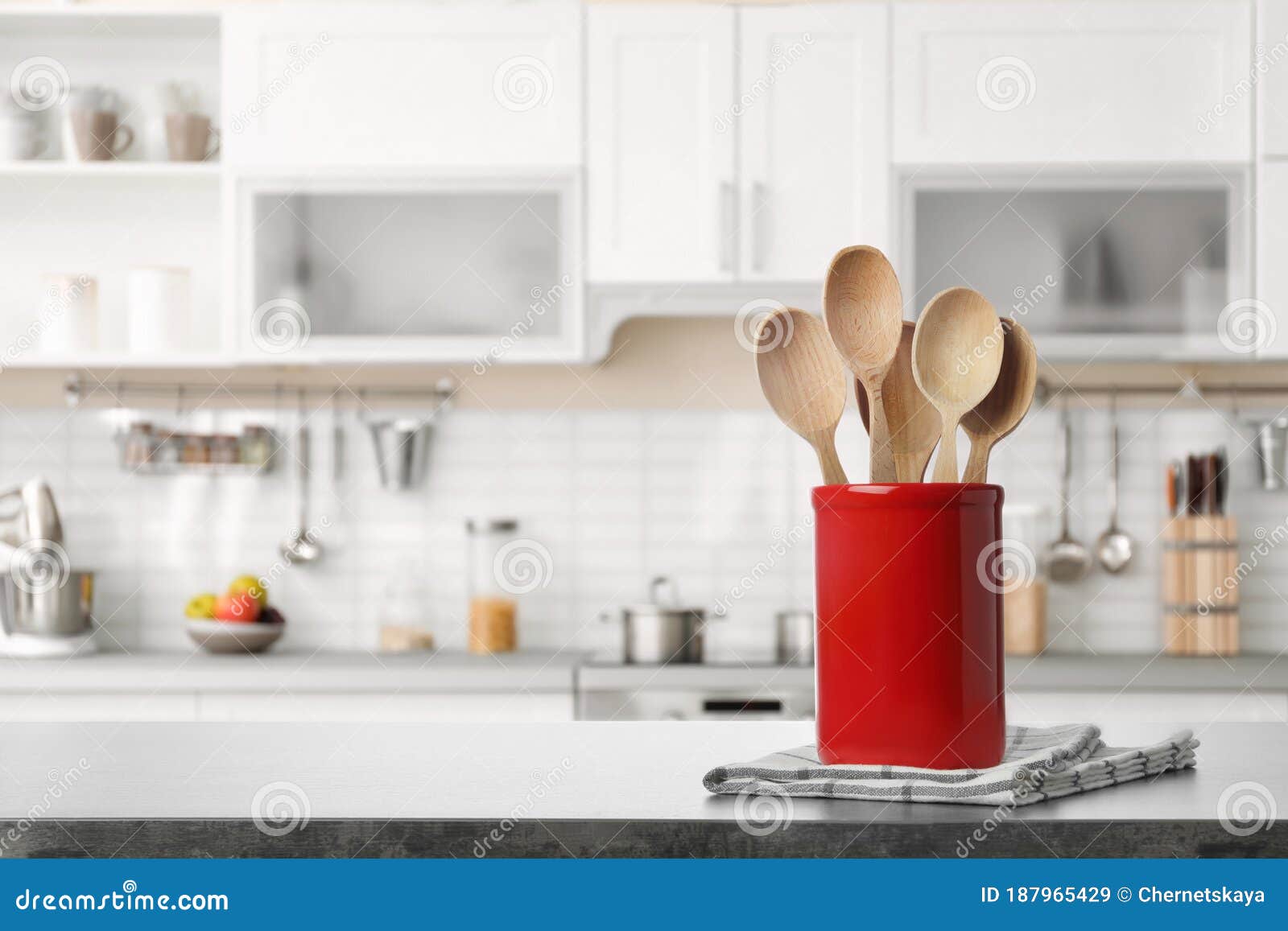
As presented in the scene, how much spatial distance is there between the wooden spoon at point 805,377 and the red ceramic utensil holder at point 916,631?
0.05 meters

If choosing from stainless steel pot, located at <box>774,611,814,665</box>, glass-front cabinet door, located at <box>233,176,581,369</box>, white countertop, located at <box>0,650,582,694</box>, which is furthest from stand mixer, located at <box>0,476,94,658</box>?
stainless steel pot, located at <box>774,611,814,665</box>

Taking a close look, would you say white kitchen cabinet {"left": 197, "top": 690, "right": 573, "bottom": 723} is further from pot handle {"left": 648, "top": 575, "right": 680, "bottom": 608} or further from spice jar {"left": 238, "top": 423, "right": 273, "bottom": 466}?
spice jar {"left": 238, "top": 423, "right": 273, "bottom": 466}

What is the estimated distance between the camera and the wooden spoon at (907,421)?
0.89 m

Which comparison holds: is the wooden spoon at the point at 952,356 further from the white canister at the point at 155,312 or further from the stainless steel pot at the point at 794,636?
the white canister at the point at 155,312

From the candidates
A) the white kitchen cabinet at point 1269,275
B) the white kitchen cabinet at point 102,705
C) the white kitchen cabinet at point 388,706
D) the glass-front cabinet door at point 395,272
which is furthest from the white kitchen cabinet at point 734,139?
the white kitchen cabinet at point 102,705

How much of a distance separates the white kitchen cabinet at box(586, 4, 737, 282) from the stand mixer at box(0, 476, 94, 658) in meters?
1.31

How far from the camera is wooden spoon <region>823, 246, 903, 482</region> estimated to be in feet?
2.86

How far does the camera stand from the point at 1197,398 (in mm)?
2986

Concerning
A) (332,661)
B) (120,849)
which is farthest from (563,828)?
(332,661)

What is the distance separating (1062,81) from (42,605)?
7.98 feet
